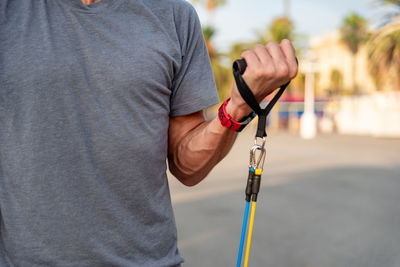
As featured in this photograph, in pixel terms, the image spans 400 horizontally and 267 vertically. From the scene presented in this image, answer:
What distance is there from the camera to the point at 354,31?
160ft

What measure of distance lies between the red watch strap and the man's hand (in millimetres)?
119

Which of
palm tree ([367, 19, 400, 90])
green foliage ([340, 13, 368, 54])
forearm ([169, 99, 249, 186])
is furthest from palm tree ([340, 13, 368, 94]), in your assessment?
forearm ([169, 99, 249, 186])

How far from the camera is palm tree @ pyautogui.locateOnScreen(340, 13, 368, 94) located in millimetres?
48034

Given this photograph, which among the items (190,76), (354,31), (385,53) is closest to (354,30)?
(354,31)

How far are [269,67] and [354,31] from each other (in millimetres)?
51203

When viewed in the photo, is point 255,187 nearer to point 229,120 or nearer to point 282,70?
point 229,120

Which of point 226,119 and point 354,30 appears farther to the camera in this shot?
point 354,30

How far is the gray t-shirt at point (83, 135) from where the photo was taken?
1.22m

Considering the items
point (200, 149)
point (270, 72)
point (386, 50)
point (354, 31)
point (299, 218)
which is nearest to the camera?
point (270, 72)

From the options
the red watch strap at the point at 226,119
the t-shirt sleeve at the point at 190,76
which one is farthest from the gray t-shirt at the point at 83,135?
the red watch strap at the point at 226,119

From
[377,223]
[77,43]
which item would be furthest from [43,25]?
[377,223]

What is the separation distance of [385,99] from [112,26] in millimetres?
29662

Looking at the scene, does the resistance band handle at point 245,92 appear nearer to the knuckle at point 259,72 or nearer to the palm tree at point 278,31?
the knuckle at point 259,72

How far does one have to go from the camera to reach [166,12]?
1453mm
